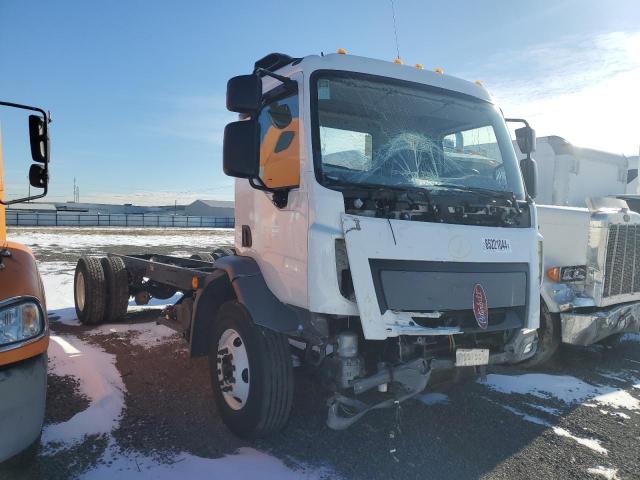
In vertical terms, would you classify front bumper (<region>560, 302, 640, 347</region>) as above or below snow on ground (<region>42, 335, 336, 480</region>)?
above

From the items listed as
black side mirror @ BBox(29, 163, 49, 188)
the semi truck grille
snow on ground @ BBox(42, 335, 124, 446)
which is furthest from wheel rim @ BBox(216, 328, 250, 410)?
the semi truck grille

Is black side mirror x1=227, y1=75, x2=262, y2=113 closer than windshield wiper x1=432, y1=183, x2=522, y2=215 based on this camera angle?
Yes

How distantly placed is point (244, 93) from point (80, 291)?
5.04m

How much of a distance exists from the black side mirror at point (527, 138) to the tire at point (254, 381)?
2866 millimetres

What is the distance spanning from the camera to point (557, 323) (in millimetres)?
5246

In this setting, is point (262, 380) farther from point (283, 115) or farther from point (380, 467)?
point (283, 115)

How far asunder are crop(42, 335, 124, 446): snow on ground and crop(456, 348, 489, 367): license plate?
8.48 ft

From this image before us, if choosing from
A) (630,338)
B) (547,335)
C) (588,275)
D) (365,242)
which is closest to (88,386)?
(365,242)

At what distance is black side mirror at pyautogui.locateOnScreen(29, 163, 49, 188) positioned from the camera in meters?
2.90

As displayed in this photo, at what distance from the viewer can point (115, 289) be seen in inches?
255

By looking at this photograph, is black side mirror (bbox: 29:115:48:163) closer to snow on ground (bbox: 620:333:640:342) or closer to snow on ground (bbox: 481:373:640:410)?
snow on ground (bbox: 481:373:640:410)

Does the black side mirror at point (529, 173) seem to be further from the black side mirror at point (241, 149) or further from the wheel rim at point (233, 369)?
the wheel rim at point (233, 369)

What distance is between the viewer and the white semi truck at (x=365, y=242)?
9.67ft

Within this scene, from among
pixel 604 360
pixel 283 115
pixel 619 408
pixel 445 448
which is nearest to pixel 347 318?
pixel 445 448
